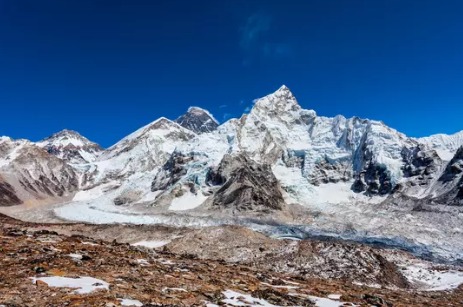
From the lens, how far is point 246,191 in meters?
171

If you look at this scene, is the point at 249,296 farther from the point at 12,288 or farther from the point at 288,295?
the point at 12,288

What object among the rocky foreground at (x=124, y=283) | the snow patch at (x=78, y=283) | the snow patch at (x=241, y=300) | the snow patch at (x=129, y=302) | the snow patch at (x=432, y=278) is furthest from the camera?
the snow patch at (x=432, y=278)

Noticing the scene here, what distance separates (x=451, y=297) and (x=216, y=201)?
147045mm

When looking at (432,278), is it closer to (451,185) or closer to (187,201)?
(451,185)

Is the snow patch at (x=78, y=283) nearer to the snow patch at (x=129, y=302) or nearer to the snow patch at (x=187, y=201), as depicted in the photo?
the snow patch at (x=129, y=302)

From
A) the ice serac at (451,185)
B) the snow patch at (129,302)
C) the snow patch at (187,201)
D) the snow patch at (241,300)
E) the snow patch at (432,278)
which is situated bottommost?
the snow patch at (129,302)

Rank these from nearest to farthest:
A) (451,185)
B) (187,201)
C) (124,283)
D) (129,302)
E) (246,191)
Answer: (129,302), (124,283), (451,185), (246,191), (187,201)

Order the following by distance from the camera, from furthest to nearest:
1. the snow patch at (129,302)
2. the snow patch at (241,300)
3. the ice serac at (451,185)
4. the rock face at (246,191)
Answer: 1. the rock face at (246,191)
2. the ice serac at (451,185)
3. the snow patch at (241,300)
4. the snow patch at (129,302)

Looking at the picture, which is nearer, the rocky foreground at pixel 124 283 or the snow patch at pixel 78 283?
the rocky foreground at pixel 124 283

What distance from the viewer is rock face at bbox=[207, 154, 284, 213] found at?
162750mm

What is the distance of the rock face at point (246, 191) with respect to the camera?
534 feet

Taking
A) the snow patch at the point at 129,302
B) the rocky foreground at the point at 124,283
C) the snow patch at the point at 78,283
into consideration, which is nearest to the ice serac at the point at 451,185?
the rocky foreground at the point at 124,283

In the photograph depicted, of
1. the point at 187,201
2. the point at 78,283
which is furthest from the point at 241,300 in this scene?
the point at 187,201

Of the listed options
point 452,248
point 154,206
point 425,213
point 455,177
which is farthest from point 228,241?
point 455,177
